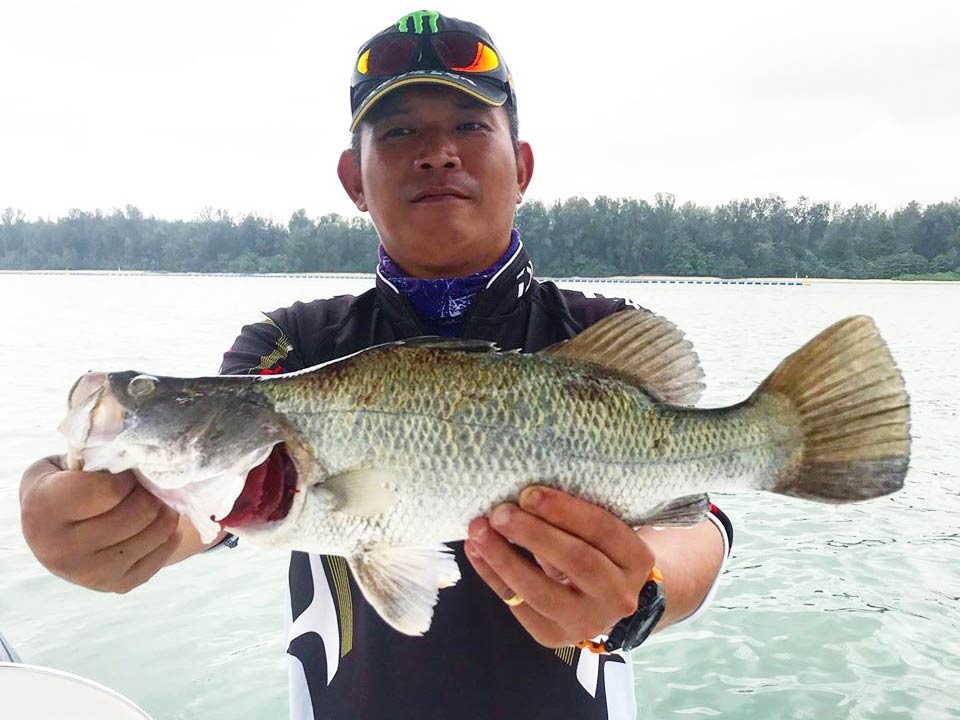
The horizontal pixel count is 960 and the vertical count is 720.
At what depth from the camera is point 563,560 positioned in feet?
5.01

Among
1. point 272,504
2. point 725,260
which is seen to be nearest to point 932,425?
point 272,504

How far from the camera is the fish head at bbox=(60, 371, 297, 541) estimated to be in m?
1.46

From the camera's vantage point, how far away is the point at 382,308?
7.80ft

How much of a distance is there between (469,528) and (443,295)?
93 cm

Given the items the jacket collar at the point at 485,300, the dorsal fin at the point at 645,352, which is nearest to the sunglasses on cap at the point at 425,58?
the jacket collar at the point at 485,300

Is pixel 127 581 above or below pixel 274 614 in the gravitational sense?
above

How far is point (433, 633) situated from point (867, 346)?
129 cm

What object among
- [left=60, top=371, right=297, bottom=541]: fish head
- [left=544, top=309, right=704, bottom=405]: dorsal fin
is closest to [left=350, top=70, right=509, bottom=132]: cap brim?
[left=544, top=309, right=704, bottom=405]: dorsal fin

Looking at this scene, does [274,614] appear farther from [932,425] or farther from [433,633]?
[932,425]

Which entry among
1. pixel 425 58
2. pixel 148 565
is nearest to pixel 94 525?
pixel 148 565

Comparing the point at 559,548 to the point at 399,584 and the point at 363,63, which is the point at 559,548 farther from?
Result: the point at 363,63

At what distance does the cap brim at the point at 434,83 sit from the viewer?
213cm

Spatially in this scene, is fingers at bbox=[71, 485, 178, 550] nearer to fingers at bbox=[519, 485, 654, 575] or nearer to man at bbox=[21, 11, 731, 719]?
man at bbox=[21, 11, 731, 719]

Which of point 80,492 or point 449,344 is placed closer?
point 80,492
